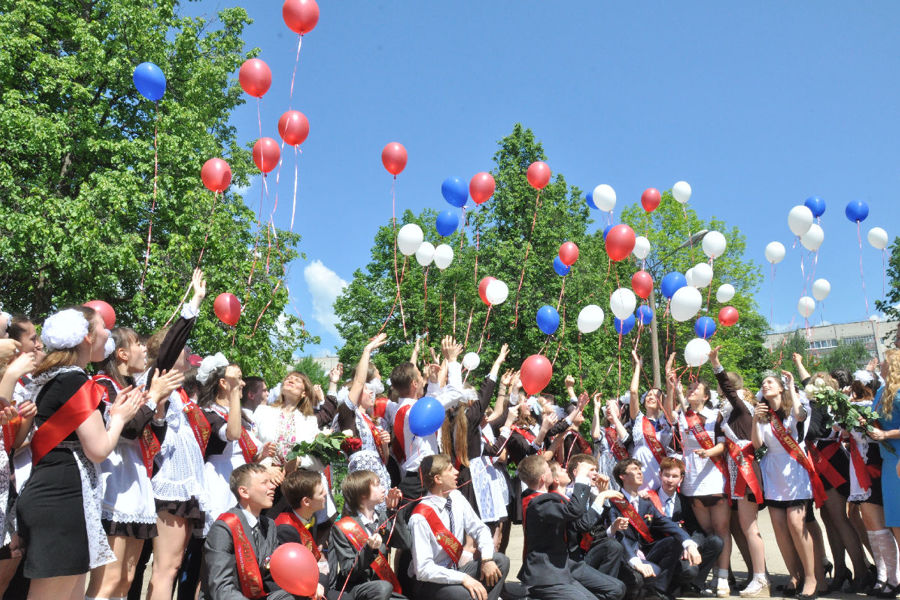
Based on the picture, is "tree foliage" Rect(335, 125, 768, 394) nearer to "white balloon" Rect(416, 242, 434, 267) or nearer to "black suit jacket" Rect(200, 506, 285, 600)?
"white balloon" Rect(416, 242, 434, 267)

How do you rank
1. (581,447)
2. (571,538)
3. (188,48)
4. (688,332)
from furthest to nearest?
(688,332) → (188,48) → (581,447) → (571,538)

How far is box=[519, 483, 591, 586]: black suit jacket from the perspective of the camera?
17.6 feet

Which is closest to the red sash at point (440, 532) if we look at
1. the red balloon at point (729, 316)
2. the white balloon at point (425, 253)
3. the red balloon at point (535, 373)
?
the red balloon at point (535, 373)

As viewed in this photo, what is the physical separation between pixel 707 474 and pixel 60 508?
533cm

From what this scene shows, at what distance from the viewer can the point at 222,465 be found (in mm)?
5230

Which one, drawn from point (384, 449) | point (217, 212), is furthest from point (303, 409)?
point (217, 212)

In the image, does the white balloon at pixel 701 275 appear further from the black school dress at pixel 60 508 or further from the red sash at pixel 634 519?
the black school dress at pixel 60 508

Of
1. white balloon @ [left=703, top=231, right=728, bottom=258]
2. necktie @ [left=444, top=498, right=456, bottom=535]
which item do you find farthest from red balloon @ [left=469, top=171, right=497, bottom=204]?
necktie @ [left=444, top=498, right=456, bottom=535]

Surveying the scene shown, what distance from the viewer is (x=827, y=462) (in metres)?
6.52

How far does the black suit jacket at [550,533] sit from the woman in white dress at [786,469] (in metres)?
1.92

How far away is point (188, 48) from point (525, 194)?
393 inches

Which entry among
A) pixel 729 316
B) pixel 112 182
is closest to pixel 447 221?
pixel 729 316

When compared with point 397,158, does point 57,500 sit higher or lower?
lower

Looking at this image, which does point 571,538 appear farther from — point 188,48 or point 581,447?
point 188,48
